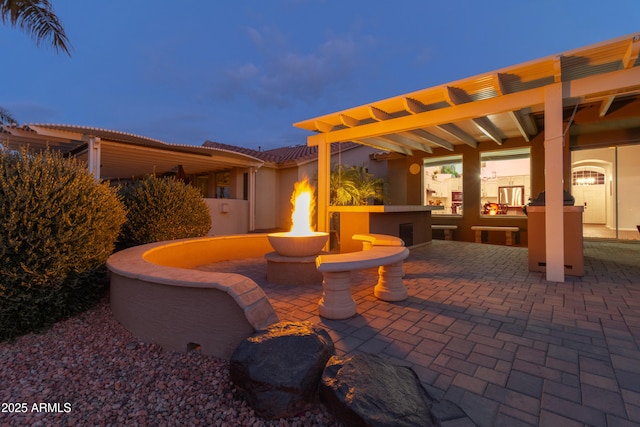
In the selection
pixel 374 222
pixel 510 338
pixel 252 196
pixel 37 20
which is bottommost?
pixel 510 338

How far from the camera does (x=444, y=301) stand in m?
3.96

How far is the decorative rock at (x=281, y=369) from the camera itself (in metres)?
1.96

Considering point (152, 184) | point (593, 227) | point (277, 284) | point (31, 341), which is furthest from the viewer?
point (593, 227)

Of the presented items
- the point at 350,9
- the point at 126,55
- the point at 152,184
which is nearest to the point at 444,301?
the point at 152,184

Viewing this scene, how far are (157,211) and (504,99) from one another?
23.7 feet

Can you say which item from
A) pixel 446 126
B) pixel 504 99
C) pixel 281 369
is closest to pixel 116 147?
pixel 281 369

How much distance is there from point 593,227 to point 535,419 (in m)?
14.6

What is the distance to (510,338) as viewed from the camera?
2.83 meters

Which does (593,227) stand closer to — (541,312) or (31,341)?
(541,312)

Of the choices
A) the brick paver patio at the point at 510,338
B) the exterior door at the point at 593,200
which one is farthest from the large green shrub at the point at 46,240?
the exterior door at the point at 593,200

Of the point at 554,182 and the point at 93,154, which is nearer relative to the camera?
Answer: the point at 554,182

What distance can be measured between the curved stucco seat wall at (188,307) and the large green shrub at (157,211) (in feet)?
8.63

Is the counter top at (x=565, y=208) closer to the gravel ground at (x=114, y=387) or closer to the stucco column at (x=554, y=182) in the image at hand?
the stucco column at (x=554, y=182)

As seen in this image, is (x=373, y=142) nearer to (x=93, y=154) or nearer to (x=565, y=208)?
(x=565, y=208)
